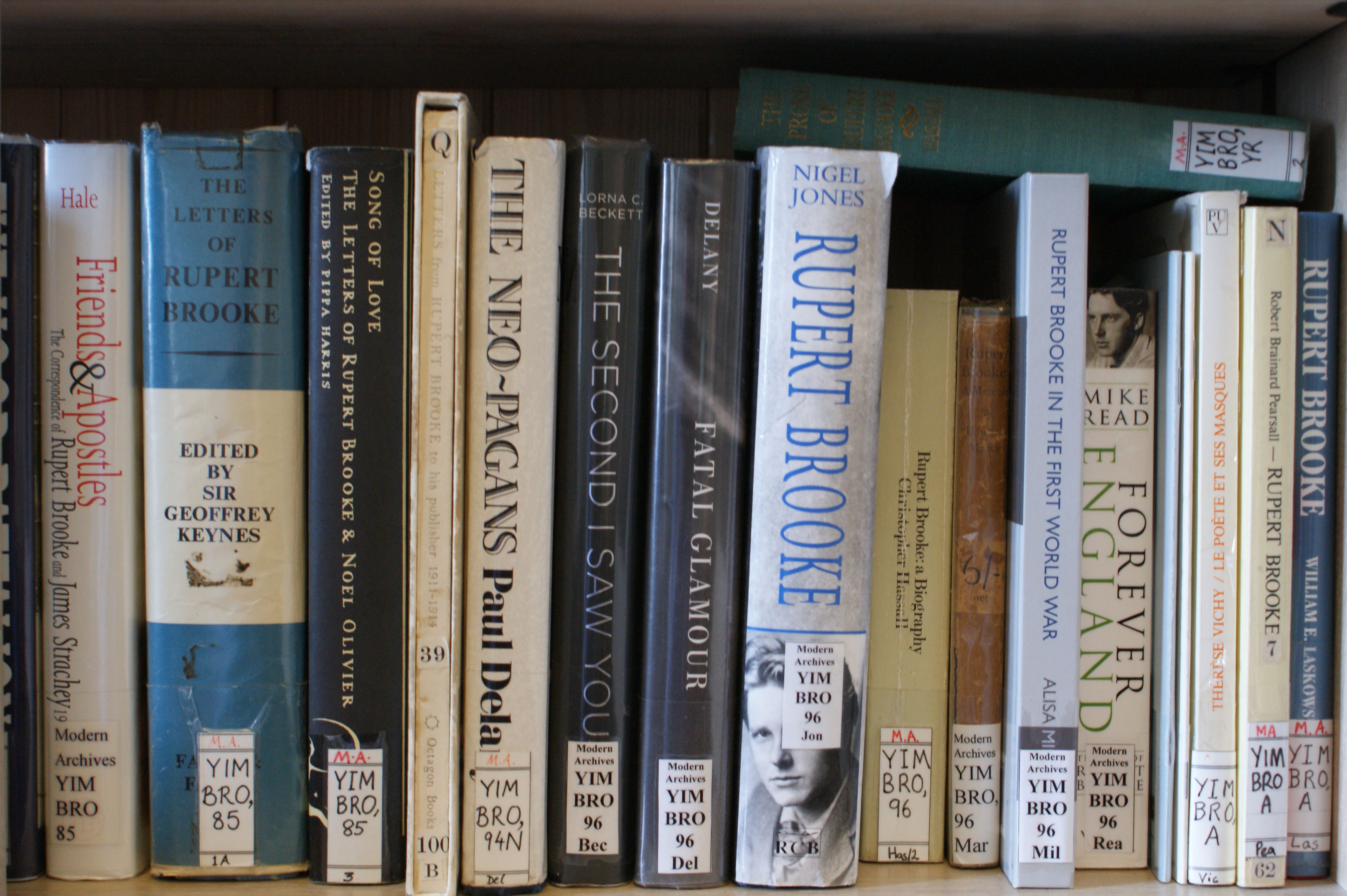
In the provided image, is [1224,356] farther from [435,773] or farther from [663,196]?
[435,773]

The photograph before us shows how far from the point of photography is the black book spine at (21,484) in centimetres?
53

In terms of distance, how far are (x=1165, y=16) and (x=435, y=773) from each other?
2.05ft

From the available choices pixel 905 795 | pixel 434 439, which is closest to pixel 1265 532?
pixel 905 795

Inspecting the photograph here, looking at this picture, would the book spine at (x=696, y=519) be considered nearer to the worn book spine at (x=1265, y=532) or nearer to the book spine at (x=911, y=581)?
the book spine at (x=911, y=581)

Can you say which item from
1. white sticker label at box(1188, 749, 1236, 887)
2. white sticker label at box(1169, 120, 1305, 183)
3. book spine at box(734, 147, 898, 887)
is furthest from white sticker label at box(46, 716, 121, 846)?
white sticker label at box(1169, 120, 1305, 183)

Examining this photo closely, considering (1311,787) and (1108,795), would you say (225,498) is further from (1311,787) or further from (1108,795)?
(1311,787)

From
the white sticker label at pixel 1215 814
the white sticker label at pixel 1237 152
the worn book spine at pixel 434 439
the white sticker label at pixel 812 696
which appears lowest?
the white sticker label at pixel 1215 814

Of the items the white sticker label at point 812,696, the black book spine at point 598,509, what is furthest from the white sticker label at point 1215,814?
A: the black book spine at point 598,509

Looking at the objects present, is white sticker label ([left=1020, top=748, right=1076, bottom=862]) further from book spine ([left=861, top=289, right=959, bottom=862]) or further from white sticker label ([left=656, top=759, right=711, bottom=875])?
white sticker label ([left=656, top=759, right=711, bottom=875])

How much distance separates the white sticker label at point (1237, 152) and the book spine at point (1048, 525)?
105 millimetres

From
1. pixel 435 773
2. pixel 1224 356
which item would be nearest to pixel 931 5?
pixel 1224 356

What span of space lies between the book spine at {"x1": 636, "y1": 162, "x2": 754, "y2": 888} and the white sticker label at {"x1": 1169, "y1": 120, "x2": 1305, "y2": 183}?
0.96ft

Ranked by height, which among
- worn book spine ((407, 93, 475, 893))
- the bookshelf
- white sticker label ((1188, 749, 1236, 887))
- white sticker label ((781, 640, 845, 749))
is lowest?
white sticker label ((1188, 749, 1236, 887))

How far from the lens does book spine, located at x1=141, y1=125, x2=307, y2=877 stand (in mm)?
530
